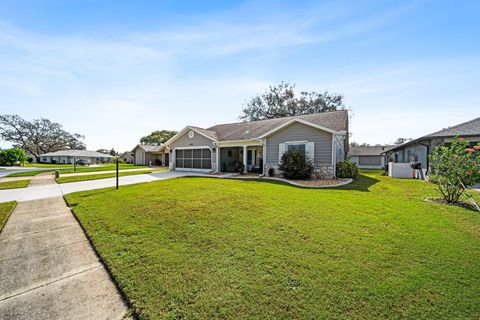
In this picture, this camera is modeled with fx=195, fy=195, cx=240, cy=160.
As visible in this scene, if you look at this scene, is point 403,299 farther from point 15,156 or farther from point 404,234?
point 15,156

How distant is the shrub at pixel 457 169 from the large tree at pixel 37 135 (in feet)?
234

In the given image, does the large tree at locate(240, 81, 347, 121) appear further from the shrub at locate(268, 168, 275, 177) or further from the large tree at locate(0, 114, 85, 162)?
the large tree at locate(0, 114, 85, 162)

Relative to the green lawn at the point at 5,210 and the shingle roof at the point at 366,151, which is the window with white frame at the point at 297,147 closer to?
the green lawn at the point at 5,210

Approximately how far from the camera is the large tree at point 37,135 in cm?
4712

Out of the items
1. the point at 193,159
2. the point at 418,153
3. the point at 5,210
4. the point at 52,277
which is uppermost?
the point at 418,153

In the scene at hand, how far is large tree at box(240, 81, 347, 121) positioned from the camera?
33406 millimetres

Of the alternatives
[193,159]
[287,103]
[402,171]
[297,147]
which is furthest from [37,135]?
[402,171]

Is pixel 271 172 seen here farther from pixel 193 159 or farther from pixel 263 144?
pixel 193 159

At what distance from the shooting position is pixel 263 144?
14.4 m

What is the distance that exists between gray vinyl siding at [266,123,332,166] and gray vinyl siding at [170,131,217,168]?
Result: 18.2ft

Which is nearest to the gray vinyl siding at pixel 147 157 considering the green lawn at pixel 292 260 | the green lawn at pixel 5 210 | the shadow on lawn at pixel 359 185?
the green lawn at pixel 5 210

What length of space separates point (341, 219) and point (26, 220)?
859 cm

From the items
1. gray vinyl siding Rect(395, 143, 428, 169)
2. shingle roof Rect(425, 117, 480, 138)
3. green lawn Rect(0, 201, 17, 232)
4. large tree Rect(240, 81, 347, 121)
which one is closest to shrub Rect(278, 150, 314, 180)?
shingle roof Rect(425, 117, 480, 138)

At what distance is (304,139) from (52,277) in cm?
1256
